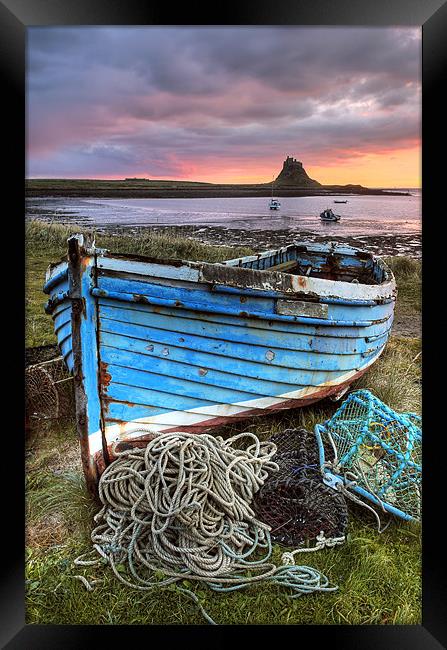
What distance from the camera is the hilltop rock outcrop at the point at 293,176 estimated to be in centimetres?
347

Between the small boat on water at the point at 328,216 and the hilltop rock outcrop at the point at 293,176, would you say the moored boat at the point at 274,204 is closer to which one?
the hilltop rock outcrop at the point at 293,176

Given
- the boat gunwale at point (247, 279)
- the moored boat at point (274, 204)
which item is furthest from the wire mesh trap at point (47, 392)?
the moored boat at point (274, 204)

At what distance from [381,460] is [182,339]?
47.9 inches

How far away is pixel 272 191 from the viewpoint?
142 inches

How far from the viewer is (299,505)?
297 cm

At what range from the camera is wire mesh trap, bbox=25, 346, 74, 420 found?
354 centimetres

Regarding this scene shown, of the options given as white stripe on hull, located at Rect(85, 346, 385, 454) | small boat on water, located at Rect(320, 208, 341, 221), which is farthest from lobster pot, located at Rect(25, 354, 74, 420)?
small boat on water, located at Rect(320, 208, 341, 221)

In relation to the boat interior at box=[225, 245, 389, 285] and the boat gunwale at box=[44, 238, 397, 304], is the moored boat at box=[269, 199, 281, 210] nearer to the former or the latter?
the boat gunwale at box=[44, 238, 397, 304]

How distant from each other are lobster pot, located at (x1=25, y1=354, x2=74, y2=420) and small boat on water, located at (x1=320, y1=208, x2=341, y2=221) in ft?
6.34
